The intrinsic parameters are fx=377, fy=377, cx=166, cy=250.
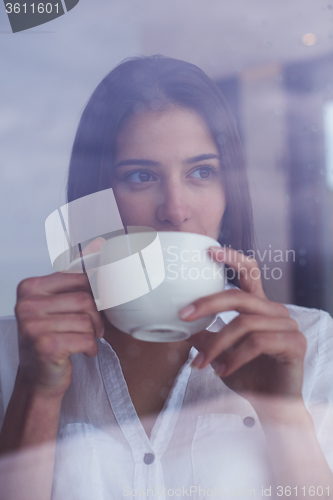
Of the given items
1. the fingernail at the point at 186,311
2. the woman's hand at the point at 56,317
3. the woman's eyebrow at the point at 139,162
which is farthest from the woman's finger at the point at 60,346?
the woman's eyebrow at the point at 139,162

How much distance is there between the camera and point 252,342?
0.45 metres

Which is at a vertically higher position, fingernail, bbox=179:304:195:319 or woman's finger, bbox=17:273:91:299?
A: woman's finger, bbox=17:273:91:299

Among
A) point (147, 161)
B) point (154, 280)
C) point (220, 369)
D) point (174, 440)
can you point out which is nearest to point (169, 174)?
point (147, 161)

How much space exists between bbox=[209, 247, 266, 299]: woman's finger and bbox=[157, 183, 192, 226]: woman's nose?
0.21 feet

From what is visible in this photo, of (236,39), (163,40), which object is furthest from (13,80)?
(236,39)

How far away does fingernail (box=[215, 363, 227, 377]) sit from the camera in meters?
0.47

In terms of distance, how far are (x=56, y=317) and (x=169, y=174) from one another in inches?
8.6

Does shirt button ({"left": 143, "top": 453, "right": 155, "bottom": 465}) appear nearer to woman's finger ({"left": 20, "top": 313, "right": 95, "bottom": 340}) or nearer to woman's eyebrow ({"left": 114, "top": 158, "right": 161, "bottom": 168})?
woman's finger ({"left": 20, "top": 313, "right": 95, "bottom": 340})

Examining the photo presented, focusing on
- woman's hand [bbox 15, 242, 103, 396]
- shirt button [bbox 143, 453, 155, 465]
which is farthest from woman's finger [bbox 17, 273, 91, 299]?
shirt button [bbox 143, 453, 155, 465]

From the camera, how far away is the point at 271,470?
495mm

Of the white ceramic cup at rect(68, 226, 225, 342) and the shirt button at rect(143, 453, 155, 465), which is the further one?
the shirt button at rect(143, 453, 155, 465)

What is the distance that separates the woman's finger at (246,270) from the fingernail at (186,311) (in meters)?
0.07

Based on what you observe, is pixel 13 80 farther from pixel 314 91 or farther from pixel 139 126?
pixel 314 91

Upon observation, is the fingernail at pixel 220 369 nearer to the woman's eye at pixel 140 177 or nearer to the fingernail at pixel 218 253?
the fingernail at pixel 218 253
